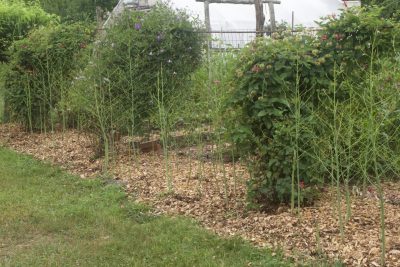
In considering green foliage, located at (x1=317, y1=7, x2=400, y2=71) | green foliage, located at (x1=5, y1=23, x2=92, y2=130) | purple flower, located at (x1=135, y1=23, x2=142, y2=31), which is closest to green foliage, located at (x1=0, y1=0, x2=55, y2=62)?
green foliage, located at (x1=5, y1=23, x2=92, y2=130)

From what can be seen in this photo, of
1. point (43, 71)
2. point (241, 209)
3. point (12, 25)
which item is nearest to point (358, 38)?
point (241, 209)

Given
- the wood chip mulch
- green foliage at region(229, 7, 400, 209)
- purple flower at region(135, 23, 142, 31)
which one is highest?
Answer: purple flower at region(135, 23, 142, 31)

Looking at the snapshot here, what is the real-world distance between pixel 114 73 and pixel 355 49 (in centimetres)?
357

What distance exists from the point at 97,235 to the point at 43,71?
18.0 ft

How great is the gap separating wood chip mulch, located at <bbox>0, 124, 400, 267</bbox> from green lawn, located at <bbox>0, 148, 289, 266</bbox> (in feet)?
0.83

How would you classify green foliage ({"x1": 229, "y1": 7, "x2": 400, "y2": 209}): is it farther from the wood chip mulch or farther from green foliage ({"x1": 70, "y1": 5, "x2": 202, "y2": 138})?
green foliage ({"x1": 70, "y1": 5, "x2": 202, "y2": 138})

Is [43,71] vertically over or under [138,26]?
under

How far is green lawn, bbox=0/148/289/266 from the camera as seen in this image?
424 centimetres

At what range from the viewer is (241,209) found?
5.21 meters

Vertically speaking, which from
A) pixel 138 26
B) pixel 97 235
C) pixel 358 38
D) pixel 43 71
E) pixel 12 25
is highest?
pixel 12 25

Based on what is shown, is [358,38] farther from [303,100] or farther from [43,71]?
[43,71]

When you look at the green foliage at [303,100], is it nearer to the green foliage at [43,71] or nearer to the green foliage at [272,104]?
the green foliage at [272,104]

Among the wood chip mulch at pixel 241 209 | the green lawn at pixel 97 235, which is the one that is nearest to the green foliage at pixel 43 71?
the wood chip mulch at pixel 241 209

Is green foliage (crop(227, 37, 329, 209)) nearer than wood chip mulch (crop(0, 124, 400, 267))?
No
